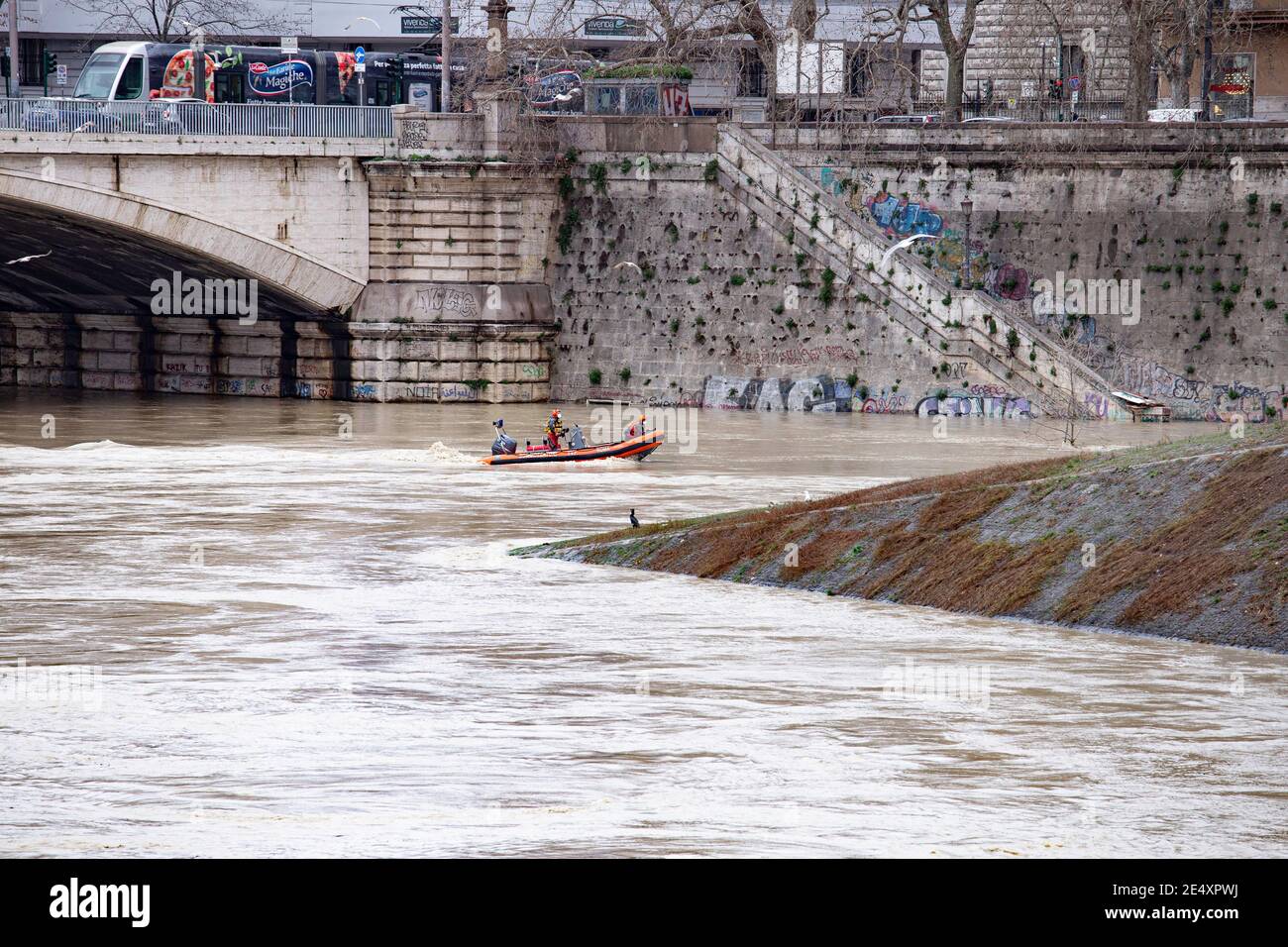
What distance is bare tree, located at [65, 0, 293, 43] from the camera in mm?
74875

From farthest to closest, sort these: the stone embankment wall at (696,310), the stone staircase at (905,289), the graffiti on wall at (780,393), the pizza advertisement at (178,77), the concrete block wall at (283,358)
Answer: the pizza advertisement at (178,77)
the concrete block wall at (283,358)
the graffiti on wall at (780,393)
the stone embankment wall at (696,310)
the stone staircase at (905,289)

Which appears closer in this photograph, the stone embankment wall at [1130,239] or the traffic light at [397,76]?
the stone embankment wall at [1130,239]

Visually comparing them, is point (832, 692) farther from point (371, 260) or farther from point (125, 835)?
point (371, 260)

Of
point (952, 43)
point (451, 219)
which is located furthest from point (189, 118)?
point (952, 43)

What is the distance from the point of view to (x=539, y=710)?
16.5 meters

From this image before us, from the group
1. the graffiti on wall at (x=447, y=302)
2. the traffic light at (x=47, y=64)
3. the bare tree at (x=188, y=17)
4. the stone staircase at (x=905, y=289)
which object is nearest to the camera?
the stone staircase at (x=905, y=289)

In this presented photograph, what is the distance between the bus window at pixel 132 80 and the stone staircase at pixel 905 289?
14444 mm

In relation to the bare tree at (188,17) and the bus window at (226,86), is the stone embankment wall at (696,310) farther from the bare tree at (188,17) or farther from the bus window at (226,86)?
the bare tree at (188,17)

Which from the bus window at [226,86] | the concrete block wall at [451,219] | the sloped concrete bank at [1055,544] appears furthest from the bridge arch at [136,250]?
the sloped concrete bank at [1055,544]

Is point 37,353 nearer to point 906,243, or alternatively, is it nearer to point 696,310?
point 696,310

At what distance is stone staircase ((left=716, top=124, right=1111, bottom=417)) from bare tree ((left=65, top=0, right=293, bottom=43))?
3139 cm

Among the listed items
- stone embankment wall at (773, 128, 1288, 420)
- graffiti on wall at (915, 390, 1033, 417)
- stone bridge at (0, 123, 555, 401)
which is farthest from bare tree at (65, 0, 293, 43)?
graffiti on wall at (915, 390, 1033, 417)

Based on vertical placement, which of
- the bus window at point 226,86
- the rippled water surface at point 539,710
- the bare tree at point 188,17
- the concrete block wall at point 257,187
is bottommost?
the rippled water surface at point 539,710

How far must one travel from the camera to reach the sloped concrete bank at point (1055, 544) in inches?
811
